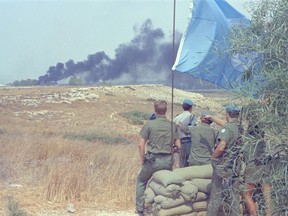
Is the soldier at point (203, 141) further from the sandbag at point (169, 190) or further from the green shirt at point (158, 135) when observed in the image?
the sandbag at point (169, 190)

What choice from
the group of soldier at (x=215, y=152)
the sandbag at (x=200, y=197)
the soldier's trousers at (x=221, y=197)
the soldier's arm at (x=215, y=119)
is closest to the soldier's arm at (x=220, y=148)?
the group of soldier at (x=215, y=152)

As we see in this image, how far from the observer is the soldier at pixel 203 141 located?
782cm

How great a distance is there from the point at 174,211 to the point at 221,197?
25.7 inches

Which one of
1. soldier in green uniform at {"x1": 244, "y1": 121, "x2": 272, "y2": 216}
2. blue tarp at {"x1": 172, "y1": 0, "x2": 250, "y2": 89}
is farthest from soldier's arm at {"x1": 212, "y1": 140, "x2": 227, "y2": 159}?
blue tarp at {"x1": 172, "y1": 0, "x2": 250, "y2": 89}

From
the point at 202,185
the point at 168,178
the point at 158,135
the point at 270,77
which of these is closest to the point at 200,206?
the point at 202,185

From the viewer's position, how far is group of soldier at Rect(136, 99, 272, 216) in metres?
6.13

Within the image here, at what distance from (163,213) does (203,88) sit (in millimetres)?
1700

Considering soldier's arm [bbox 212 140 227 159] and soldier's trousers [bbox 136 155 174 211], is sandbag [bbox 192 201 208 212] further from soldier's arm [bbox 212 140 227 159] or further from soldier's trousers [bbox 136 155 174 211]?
soldier's arm [bbox 212 140 227 159]

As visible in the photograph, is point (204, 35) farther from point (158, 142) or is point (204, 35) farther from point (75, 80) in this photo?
point (75, 80)

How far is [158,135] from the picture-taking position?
7.90 meters

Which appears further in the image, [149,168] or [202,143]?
[149,168]

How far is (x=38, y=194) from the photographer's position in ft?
30.9

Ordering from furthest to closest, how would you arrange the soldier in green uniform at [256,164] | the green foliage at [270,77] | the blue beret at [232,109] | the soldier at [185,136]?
the soldier at [185,136], the blue beret at [232,109], the soldier in green uniform at [256,164], the green foliage at [270,77]

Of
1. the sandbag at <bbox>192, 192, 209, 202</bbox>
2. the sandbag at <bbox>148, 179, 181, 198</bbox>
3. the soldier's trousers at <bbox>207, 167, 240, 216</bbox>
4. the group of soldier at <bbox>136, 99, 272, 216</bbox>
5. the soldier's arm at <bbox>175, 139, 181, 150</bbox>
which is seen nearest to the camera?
the group of soldier at <bbox>136, 99, 272, 216</bbox>
